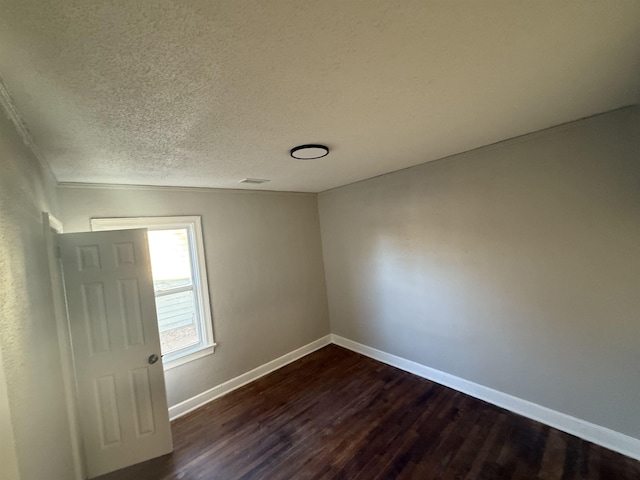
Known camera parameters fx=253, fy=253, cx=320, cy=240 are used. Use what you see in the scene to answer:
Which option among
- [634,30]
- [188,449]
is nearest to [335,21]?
[634,30]

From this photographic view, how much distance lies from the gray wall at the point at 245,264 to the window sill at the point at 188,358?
2.3 inches

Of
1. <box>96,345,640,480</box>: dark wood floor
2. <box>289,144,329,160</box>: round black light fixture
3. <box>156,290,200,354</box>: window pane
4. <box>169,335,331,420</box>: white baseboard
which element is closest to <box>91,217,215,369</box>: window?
<box>156,290,200,354</box>: window pane

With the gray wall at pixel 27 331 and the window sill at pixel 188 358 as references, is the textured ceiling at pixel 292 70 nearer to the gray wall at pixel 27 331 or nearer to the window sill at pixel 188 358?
the gray wall at pixel 27 331

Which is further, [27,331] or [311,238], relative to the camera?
[311,238]

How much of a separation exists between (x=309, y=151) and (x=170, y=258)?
204cm

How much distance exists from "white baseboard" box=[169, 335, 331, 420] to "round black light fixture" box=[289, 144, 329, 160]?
2758 mm

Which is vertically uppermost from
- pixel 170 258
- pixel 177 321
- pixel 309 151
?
pixel 309 151

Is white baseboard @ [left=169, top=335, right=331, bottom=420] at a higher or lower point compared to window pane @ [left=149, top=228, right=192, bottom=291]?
lower

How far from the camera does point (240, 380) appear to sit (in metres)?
3.15

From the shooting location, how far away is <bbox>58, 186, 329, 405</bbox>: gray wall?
2.57 m

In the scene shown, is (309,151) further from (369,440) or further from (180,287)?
(369,440)

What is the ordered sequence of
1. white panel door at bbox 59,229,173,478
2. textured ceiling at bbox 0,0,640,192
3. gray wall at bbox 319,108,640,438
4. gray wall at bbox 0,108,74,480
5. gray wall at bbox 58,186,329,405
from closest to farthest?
1. textured ceiling at bbox 0,0,640,192
2. gray wall at bbox 0,108,74,480
3. gray wall at bbox 319,108,640,438
4. white panel door at bbox 59,229,173,478
5. gray wall at bbox 58,186,329,405

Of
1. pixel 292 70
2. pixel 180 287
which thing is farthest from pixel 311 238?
pixel 292 70

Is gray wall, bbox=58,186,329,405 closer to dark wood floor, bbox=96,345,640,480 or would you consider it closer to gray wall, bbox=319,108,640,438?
dark wood floor, bbox=96,345,640,480
